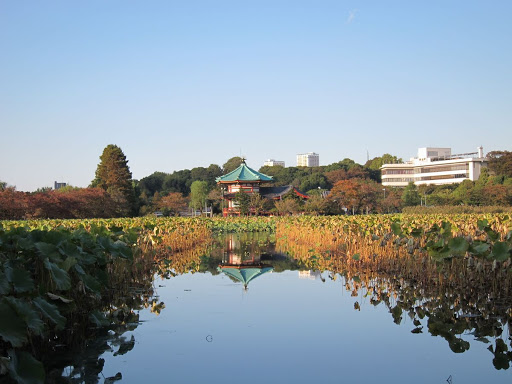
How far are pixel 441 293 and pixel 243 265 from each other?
7.05 m

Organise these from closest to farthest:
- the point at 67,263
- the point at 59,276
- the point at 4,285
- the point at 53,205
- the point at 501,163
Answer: the point at 4,285 → the point at 59,276 → the point at 67,263 → the point at 53,205 → the point at 501,163

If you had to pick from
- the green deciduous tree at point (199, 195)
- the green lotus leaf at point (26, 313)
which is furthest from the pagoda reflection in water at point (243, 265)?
the green deciduous tree at point (199, 195)

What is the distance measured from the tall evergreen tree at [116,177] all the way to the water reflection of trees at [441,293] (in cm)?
3413

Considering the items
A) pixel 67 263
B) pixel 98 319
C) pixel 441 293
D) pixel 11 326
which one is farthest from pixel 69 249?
pixel 441 293

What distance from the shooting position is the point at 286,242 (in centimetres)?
2362

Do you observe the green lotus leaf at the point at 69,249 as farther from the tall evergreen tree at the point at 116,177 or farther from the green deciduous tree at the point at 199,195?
the green deciduous tree at the point at 199,195

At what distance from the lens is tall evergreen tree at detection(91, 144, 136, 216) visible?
45.2m

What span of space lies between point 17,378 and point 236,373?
6.71 ft

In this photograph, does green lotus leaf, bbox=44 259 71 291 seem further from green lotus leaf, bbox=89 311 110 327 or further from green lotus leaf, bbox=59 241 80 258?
green lotus leaf, bbox=89 311 110 327

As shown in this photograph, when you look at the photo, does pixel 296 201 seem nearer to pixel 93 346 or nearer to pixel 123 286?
pixel 123 286

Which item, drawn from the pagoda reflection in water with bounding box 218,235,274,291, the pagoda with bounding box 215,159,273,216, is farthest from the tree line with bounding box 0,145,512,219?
the pagoda reflection in water with bounding box 218,235,274,291

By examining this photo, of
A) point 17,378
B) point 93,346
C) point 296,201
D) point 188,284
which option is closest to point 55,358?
point 93,346

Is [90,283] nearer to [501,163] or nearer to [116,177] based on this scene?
[116,177]

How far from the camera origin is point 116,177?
155ft
